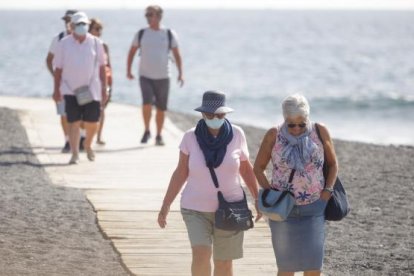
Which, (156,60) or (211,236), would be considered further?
(156,60)

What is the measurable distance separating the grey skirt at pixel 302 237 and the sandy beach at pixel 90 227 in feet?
5.64

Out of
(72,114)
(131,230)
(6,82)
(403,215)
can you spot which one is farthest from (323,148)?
(6,82)

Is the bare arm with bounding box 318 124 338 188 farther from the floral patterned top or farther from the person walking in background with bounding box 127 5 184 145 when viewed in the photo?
the person walking in background with bounding box 127 5 184 145

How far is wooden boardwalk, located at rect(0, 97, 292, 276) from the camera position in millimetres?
10469

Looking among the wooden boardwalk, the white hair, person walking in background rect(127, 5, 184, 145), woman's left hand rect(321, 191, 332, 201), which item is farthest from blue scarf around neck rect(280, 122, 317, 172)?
person walking in background rect(127, 5, 184, 145)

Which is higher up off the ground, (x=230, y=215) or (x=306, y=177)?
(x=306, y=177)

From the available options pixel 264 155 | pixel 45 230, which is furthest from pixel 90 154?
pixel 264 155

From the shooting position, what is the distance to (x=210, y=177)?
28.5 ft

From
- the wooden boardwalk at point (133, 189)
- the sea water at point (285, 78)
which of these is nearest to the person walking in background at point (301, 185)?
the wooden boardwalk at point (133, 189)

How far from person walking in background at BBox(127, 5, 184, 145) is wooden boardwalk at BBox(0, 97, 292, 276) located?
55cm

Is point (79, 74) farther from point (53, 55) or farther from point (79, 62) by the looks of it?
point (53, 55)

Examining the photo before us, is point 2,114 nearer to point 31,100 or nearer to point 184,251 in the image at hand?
point 31,100

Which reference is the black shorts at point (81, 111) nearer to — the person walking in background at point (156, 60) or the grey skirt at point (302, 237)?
the person walking in background at point (156, 60)

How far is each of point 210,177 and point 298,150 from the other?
1.91ft
